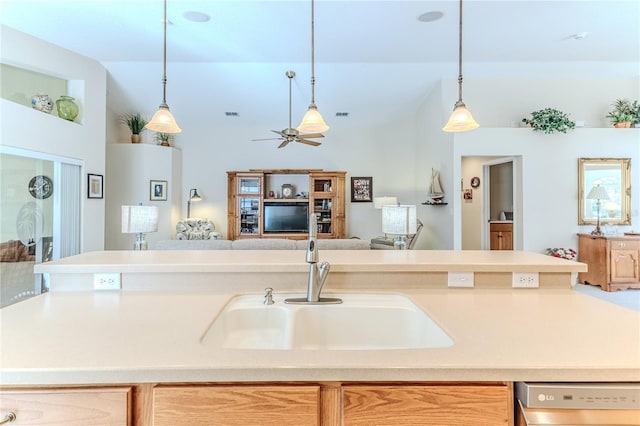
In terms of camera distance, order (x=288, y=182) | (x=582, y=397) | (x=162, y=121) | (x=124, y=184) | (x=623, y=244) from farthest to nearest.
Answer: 1. (x=288, y=182)
2. (x=124, y=184)
3. (x=623, y=244)
4. (x=162, y=121)
5. (x=582, y=397)

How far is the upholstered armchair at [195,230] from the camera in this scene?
568 centimetres

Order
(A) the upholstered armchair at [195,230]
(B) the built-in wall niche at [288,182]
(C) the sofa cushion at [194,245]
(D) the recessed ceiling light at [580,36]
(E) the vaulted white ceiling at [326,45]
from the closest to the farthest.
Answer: (E) the vaulted white ceiling at [326,45] < (C) the sofa cushion at [194,245] < (D) the recessed ceiling light at [580,36] < (A) the upholstered armchair at [195,230] < (B) the built-in wall niche at [288,182]

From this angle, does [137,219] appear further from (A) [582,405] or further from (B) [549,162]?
(B) [549,162]

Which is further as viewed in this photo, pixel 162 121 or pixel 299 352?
pixel 162 121

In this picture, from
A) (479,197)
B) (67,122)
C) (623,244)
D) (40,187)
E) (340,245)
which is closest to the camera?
(340,245)

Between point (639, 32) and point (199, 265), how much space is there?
19.3 ft

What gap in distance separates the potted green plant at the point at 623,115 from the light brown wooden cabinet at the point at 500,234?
2241 millimetres

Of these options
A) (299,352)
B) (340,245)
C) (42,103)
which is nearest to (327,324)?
(299,352)

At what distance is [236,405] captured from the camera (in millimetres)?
790

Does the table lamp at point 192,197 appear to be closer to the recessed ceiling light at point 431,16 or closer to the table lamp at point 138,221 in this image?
the table lamp at point 138,221

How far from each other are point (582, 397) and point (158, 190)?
656 cm

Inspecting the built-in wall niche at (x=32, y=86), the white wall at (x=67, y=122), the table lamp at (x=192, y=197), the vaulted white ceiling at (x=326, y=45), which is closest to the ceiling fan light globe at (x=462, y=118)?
the vaulted white ceiling at (x=326, y=45)

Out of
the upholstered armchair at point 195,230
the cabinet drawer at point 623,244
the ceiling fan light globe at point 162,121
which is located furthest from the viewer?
the upholstered armchair at point 195,230

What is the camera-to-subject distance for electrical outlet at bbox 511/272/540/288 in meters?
1.51
